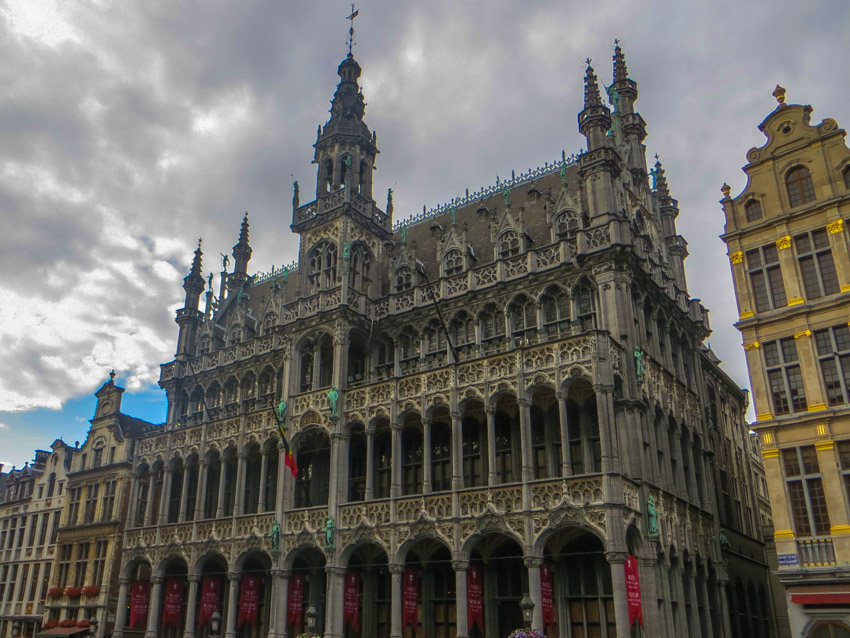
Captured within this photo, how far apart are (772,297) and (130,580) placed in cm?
3703

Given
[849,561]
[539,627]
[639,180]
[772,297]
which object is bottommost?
[539,627]

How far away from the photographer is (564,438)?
30250 millimetres

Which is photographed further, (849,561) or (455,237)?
(455,237)

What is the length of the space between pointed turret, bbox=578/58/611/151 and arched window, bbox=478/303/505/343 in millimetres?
8942

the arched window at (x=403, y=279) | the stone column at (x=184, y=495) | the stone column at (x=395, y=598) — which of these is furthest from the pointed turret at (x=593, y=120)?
the stone column at (x=184, y=495)

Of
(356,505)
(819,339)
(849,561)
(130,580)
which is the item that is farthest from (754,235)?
(130,580)

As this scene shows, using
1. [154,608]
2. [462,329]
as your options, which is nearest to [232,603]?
[154,608]

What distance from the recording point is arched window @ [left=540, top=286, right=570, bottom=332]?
3450 cm

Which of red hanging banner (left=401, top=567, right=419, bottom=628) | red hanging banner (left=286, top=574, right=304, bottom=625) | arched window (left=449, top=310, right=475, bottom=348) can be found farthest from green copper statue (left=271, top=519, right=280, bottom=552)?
arched window (left=449, top=310, right=475, bottom=348)

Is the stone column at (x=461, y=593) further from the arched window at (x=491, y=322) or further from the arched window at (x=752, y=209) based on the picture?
the arched window at (x=752, y=209)

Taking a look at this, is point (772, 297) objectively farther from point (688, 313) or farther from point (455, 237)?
point (455, 237)

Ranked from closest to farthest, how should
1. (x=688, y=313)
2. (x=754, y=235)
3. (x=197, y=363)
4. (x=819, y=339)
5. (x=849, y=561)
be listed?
(x=849, y=561) < (x=819, y=339) < (x=754, y=235) < (x=688, y=313) < (x=197, y=363)

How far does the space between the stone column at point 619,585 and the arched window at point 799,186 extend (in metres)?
17.0

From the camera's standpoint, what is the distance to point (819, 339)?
30.1 metres
